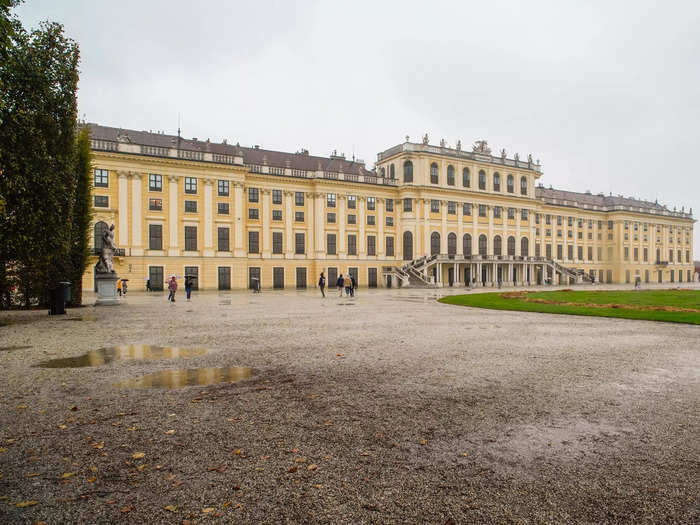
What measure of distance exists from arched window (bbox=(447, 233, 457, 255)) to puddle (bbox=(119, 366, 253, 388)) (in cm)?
5591

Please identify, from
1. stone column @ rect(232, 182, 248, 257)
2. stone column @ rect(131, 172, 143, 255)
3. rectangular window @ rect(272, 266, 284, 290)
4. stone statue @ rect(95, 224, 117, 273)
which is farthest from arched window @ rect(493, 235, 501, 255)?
stone statue @ rect(95, 224, 117, 273)

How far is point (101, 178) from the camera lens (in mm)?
43531

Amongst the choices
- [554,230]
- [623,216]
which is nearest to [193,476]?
[554,230]

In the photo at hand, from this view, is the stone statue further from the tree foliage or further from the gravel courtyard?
the gravel courtyard

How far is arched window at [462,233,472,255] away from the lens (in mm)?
63875

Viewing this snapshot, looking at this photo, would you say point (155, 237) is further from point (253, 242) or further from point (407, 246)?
point (407, 246)

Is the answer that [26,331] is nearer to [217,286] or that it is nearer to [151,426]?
[151,426]

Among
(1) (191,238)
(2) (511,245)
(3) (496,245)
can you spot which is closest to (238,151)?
(1) (191,238)

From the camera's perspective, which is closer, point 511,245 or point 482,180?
point 482,180

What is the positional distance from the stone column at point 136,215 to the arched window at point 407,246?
31549 millimetres

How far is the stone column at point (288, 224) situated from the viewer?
5356 cm

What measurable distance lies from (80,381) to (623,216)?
9372 centimetres

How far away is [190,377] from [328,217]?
48.4m

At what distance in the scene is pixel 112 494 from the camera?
3.89 metres
